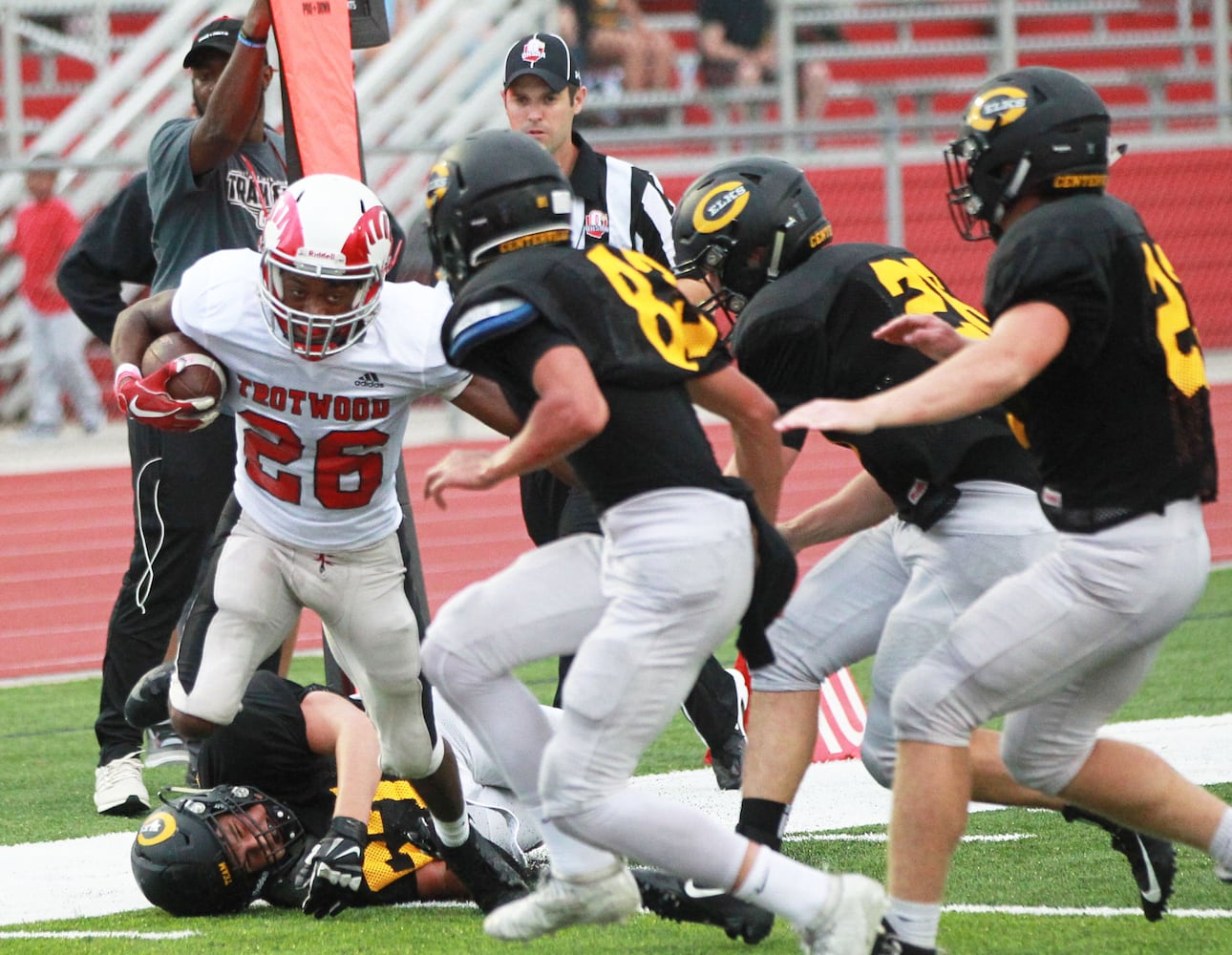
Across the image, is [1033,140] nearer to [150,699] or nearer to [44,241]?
[150,699]

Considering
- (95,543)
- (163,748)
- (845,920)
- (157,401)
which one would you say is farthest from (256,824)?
(95,543)

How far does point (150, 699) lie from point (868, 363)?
1900 mm

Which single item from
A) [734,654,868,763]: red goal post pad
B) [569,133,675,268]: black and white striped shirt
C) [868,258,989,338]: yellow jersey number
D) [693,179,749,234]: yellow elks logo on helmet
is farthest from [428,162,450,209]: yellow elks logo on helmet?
[734,654,868,763]: red goal post pad

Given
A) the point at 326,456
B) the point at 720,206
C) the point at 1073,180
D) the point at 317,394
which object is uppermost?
the point at 1073,180

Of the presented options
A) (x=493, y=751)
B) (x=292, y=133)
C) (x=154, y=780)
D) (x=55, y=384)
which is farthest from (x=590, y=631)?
(x=55, y=384)

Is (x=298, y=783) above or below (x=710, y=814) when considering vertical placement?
above

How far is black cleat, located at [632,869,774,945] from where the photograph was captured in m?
3.70

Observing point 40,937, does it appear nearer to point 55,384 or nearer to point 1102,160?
point 1102,160

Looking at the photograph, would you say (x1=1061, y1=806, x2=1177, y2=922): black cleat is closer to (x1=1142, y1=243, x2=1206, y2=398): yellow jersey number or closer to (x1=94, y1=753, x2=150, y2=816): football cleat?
(x1=1142, y1=243, x2=1206, y2=398): yellow jersey number

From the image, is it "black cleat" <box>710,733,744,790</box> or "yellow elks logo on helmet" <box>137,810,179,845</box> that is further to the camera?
"black cleat" <box>710,733,744,790</box>

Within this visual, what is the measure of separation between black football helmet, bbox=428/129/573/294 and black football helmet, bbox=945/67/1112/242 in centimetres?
76

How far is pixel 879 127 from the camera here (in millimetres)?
11750

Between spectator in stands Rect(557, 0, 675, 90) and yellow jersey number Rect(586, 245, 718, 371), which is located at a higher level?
yellow jersey number Rect(586, 245, 718, 371)

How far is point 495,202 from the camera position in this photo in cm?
340
